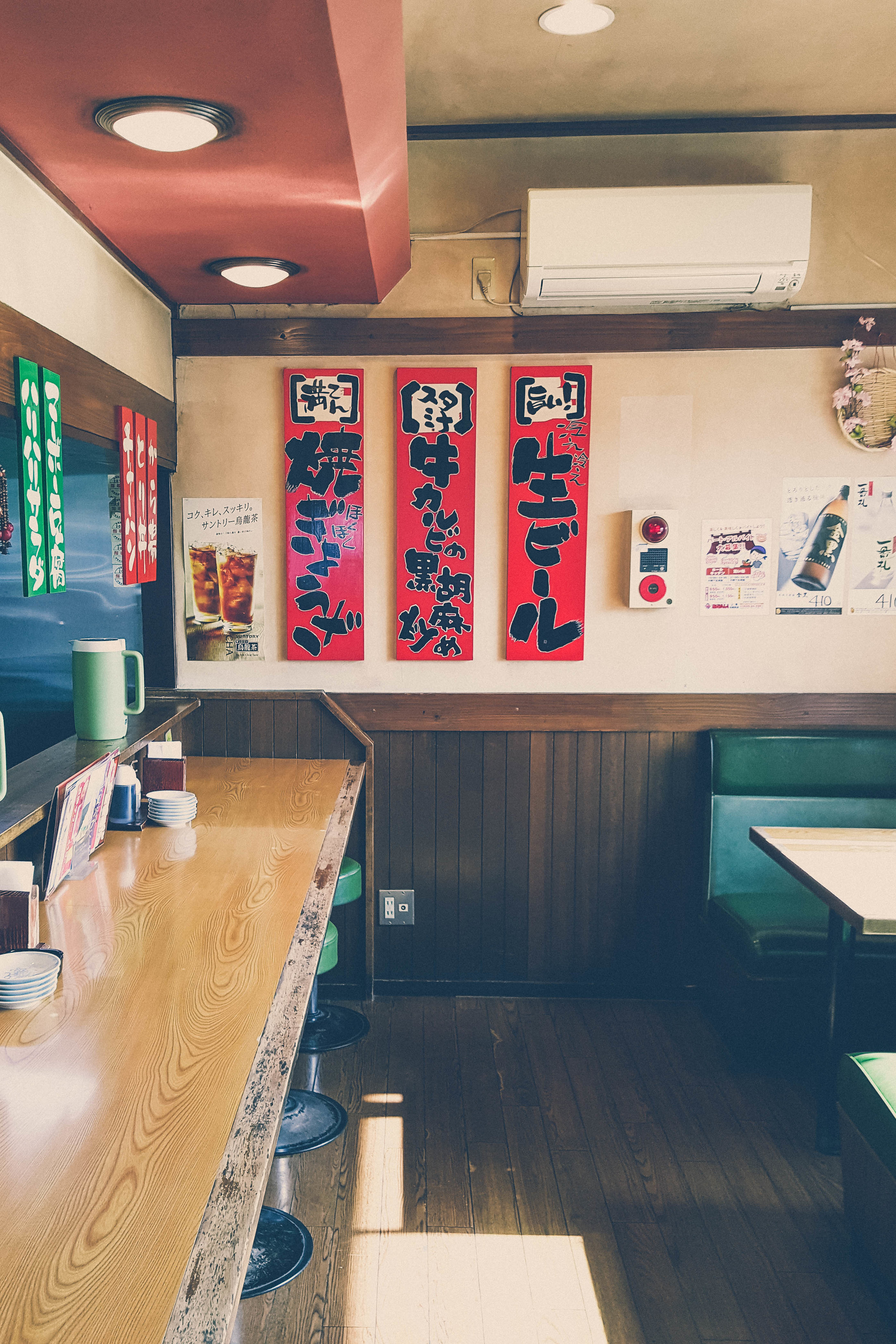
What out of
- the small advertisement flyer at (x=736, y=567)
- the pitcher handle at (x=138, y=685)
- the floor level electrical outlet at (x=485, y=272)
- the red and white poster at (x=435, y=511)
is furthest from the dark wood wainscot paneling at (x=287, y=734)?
the floor level electrical outlet at (x=485, y=272)

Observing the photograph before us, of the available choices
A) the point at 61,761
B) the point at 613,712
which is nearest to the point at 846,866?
the point at 613,712

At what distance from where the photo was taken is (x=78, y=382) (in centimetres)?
248

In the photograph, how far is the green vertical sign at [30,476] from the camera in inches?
81.0

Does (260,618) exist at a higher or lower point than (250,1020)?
higher

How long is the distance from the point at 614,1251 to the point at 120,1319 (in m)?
1.72

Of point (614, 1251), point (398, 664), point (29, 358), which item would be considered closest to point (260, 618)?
point (398, 664)

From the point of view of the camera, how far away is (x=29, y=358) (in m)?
2.17

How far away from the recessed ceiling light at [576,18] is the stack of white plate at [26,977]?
107 inches

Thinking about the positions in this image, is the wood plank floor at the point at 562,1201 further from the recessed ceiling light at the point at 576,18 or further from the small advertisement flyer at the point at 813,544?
the recessed ceiling light at the point at 576,18

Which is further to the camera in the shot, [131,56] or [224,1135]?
[131,56]

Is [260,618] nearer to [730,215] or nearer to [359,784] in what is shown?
[359,784]

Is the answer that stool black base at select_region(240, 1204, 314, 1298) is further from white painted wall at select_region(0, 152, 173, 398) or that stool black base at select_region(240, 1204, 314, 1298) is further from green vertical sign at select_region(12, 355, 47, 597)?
white painted wall at select_region(0, 152, 173, 398)

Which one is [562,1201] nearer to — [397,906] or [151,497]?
[397,906]

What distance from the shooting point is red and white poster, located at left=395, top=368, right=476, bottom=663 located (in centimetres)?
349
